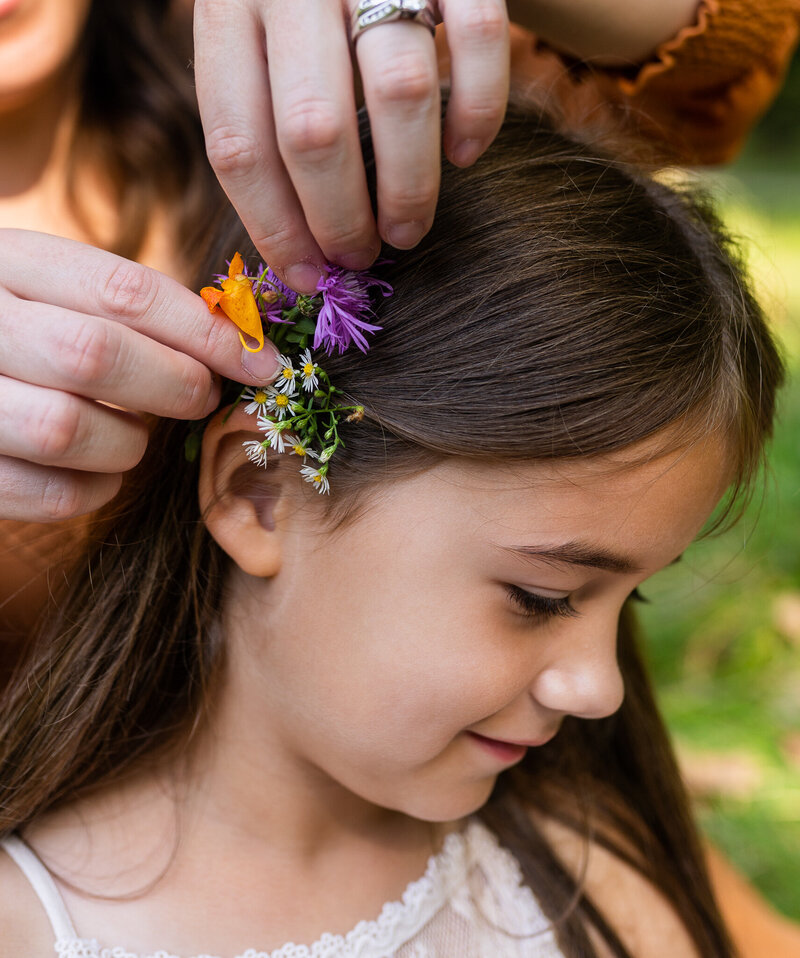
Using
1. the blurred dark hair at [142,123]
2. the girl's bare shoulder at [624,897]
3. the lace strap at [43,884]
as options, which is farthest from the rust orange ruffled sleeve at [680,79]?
the lace strap at [43,884]

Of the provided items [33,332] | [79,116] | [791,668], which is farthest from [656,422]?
[791,668]

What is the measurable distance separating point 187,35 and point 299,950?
1880 mm

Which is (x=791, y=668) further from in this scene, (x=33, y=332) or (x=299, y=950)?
(x=33, y=332)

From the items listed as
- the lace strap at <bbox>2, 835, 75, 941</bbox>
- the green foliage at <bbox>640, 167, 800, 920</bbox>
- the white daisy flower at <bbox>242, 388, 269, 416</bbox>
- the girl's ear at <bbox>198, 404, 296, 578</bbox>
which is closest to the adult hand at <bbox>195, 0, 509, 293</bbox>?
the white daisy flower at <bbox>242, 388, 269, 416</bbox>

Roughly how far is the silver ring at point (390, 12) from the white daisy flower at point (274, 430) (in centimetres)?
45

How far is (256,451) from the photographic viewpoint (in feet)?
3.93

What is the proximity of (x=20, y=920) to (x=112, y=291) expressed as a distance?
849mm

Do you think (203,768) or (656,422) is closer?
(656,422)

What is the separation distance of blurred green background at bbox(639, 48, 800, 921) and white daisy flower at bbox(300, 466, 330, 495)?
3.83 ft

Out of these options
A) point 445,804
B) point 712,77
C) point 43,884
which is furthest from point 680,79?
point 43,884

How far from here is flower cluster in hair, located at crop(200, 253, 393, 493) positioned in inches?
42.2

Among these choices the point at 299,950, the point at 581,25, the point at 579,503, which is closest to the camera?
the point at 579,503

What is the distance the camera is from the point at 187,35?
7.09ft

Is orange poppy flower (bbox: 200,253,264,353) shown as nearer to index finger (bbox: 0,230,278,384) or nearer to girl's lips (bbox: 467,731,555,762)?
index finger (bbox: 0,230,278,384)
